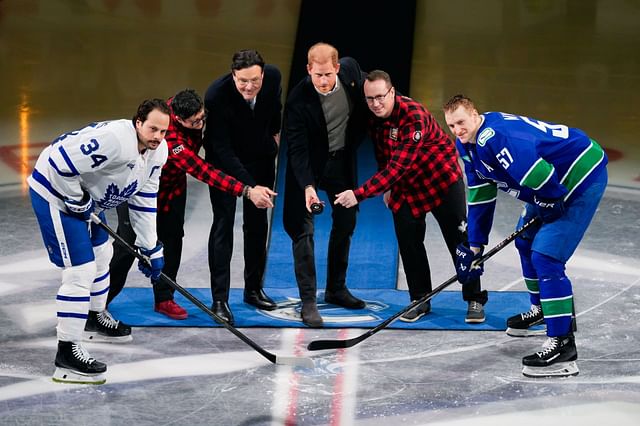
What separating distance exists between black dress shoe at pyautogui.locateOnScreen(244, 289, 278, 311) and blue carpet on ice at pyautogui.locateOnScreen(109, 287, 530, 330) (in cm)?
4

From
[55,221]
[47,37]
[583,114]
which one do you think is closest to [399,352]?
[55,221]

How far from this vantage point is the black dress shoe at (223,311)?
20.3 feet

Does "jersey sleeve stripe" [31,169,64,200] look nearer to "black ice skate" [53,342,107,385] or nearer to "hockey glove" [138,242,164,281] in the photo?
"hockey glove" [138,242,164,281]

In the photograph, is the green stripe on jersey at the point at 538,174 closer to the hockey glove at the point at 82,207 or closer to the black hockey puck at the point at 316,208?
the black hockey puck at the point at 316,208

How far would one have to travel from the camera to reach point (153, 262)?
A: 5.69 metres

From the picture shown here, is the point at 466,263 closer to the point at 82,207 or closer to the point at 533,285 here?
the point at 533,285

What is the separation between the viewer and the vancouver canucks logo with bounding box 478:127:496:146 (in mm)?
5340

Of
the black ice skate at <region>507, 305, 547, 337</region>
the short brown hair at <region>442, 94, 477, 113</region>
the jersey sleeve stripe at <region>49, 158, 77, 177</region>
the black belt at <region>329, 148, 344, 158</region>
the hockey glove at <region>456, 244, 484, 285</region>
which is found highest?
the short brown hair at <region>442, 94, 477, 113</region>

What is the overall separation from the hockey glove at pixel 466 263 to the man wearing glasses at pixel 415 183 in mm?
355

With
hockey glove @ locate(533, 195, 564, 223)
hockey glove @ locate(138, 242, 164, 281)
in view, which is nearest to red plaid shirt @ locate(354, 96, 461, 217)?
hockey glove @ locate(533, 195, 564, 223)

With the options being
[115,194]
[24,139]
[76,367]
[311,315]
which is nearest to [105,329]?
[76,367]

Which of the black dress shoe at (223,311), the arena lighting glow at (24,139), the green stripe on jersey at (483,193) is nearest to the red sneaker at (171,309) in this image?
the black dress shoe at (223,311)

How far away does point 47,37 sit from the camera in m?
11.4

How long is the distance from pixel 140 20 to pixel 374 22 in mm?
2411
